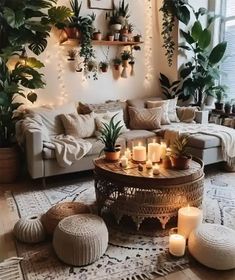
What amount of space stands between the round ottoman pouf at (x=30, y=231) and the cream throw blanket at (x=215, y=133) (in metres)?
2.00

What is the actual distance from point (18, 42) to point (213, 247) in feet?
9.71

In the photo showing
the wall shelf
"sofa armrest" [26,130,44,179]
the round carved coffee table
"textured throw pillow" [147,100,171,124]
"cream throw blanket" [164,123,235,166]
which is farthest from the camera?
"textured throw pillow" [147,100,171,124]

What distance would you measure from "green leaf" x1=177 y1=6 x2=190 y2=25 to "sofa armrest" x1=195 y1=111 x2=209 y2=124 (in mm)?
1395

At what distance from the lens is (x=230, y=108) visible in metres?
4.45

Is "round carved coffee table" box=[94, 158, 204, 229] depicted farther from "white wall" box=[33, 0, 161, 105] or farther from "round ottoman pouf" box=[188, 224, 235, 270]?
"white wall" box=[33, 0, 161, 105]

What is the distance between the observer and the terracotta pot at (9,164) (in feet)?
11.2

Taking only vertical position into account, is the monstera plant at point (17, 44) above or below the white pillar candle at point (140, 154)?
above

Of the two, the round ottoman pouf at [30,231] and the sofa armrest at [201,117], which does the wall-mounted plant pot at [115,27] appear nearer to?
the sofa armrest at [201,117]

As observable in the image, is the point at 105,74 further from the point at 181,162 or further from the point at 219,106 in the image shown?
the point at 181,162

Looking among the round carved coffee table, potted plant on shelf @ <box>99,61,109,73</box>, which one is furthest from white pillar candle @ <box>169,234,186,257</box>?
potted plant on shelf @ <box>99,61,109,73</box>

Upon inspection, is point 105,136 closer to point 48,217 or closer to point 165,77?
point 48,217

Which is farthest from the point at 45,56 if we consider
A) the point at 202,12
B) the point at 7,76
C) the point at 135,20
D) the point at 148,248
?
the point at 148,248

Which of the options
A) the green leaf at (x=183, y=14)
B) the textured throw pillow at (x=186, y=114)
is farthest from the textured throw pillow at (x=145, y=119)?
the green leaf at (x=183, y=14)

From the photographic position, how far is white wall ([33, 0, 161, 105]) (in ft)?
13.6
